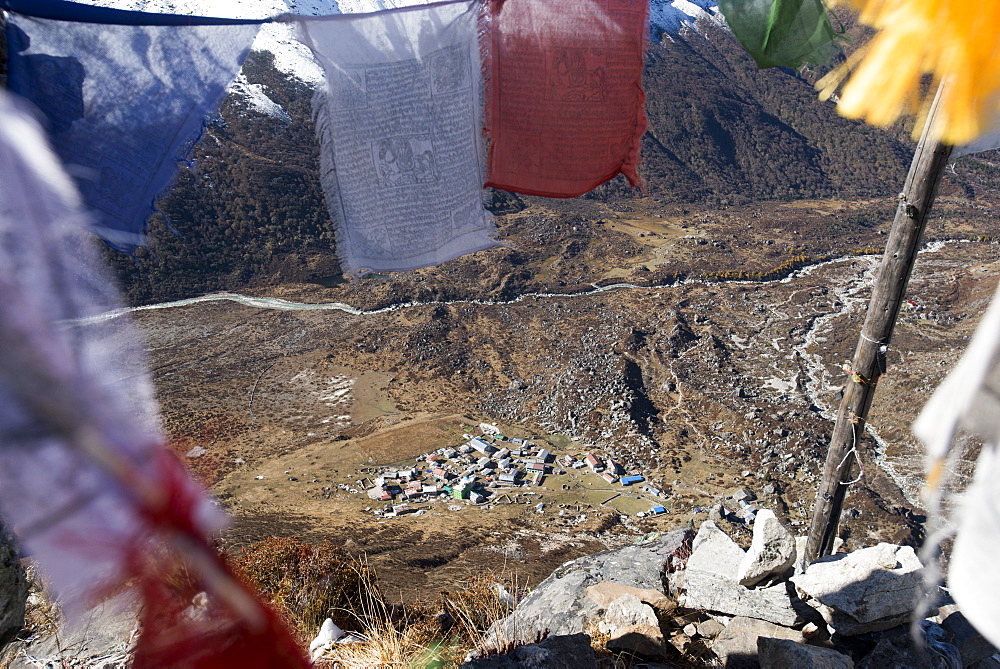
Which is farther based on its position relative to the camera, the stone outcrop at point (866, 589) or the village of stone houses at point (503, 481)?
the village of stone houses at point (503, 481)

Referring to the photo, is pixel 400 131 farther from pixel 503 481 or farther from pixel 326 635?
pixel 503 481

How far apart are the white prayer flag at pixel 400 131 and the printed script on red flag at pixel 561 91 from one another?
0.07 meters

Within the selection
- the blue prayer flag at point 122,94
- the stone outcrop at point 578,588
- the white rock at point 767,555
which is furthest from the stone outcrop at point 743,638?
the blue prayer flag at point 122,94

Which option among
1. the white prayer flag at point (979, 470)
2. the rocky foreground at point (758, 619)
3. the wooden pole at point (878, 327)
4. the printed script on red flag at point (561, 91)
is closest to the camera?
the white prayer flag at point (979, 470)

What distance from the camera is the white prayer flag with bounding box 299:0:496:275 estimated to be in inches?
67.2

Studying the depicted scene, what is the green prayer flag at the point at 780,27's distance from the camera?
1.88 metres

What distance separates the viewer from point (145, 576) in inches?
55.8

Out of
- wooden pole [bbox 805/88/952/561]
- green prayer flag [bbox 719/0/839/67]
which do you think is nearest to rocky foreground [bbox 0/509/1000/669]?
wooden pole [bbox 805/88/952/561]

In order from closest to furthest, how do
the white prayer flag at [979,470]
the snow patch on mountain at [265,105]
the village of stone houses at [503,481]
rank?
the white prayer flag at [979,470]
the village of stone houses at [503,481]
the snow patch on mountain at [265,105]

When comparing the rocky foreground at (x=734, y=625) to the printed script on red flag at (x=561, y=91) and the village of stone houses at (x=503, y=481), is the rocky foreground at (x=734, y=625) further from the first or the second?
the village of stone houses at (x=503, y=481)

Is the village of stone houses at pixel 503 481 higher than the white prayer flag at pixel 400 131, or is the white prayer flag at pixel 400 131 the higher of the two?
the white prayer flag at pixel 400 131

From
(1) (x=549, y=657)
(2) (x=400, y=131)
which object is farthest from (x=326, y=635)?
(2) (x=400, y=131)

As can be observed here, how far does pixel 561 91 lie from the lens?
6.14 ft

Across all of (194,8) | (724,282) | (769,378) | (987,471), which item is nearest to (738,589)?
(987,471)
